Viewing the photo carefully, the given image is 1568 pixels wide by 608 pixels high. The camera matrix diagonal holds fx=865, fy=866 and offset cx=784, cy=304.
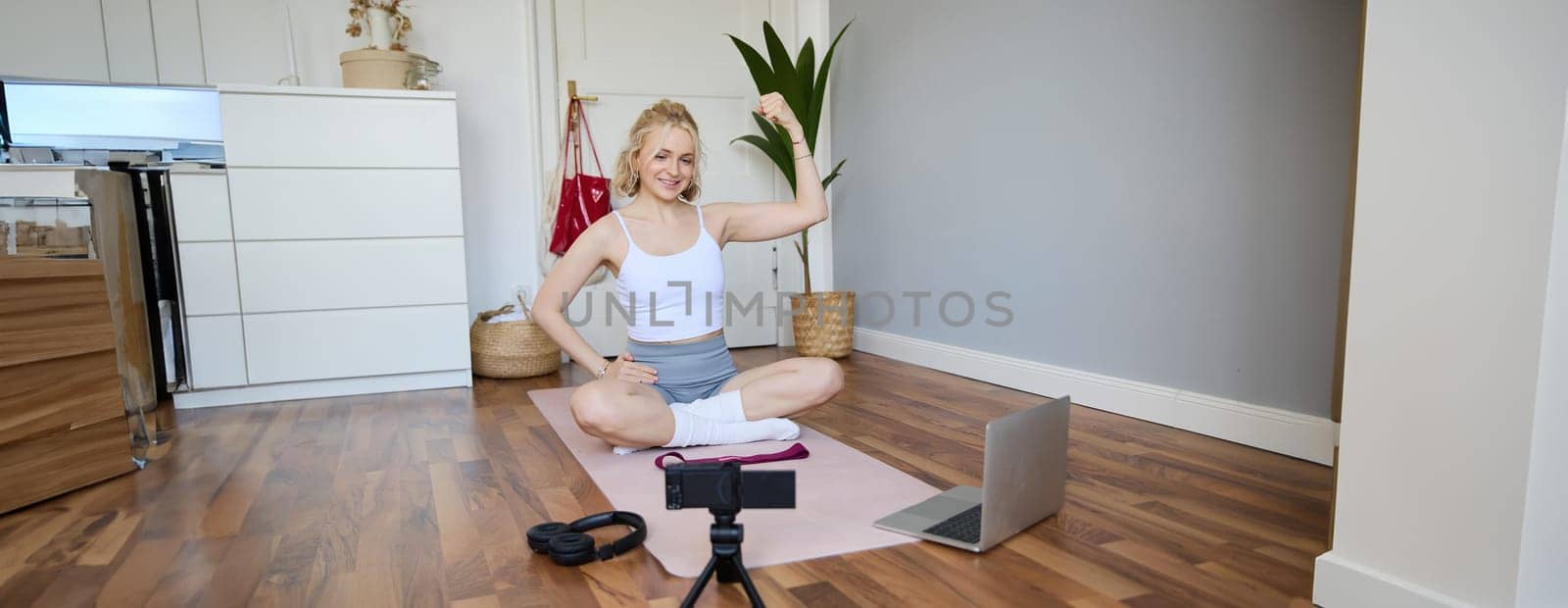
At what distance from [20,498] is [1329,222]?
295 cm

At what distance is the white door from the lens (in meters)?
3.94

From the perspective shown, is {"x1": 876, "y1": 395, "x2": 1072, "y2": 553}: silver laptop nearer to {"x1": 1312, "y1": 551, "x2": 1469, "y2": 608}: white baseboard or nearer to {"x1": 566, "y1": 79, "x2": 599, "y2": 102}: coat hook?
{"x1": 1312, "y1": 551, "x2": 1469, "y2": 608}: white baseboard

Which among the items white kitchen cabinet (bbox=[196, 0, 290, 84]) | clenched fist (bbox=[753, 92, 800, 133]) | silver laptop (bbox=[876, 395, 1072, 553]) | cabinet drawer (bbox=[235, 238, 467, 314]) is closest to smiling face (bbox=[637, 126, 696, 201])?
clenched fist (bbox=[753, 92, 800, 133])

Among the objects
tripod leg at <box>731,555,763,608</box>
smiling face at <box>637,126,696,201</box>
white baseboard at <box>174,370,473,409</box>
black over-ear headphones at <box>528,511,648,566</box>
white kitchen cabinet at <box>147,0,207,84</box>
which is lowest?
white baseboard at <box>174,370,473,409</box>

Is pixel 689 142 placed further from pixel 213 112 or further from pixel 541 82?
pixel 213 112

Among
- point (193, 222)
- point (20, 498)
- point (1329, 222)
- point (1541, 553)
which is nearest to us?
point (1541, 553)

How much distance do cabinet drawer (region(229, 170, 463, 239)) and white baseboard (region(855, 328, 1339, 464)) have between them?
78.6 inches

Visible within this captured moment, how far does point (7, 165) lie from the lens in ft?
8.50

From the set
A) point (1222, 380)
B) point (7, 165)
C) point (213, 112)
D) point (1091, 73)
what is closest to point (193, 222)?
point (7, 165)

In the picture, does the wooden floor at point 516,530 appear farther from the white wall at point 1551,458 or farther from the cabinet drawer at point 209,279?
the cabinet drawer at point 209,279

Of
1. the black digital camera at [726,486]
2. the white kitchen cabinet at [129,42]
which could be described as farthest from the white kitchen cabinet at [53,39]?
the black digital camera at [726,486]

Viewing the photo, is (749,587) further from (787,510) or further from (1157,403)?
(1157,403)

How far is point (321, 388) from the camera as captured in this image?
3141mm

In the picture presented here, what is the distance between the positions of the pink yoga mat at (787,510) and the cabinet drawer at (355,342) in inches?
44.9
